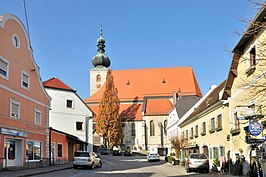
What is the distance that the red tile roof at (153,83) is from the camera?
88.8 metres

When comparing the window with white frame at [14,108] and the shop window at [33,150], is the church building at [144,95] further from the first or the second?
the window with white frame at [14,108]

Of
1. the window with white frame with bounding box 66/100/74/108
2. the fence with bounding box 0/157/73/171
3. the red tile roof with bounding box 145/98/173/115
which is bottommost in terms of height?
the fence with bounding box 0/157/73/171

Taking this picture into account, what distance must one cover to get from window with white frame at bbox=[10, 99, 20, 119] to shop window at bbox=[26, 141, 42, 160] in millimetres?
3042

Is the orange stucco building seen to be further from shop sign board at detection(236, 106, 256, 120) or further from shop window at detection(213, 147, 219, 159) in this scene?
shop sign board at detection(236, 106, 256, 120)

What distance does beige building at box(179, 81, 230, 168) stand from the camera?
26422mm

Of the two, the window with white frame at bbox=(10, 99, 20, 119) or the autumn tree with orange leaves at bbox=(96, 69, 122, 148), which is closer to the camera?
the window with white frame at bbox=(10, 99, 20, 119)

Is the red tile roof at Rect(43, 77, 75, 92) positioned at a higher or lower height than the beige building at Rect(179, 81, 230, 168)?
higher

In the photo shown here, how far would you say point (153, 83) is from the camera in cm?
9138

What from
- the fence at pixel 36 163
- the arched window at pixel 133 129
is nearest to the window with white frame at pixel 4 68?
the fence at pixel 36 163

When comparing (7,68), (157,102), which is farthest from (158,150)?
→ (7,68)

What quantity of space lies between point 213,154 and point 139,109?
57062mm

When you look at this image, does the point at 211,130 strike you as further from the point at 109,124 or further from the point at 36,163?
the point at 109,124

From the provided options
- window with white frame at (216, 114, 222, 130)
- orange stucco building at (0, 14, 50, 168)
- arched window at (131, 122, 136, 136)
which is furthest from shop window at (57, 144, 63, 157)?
arched window at (131, 122, 136, 136)

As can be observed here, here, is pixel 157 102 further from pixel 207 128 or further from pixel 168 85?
pixel 207 128
